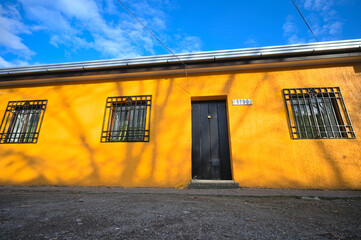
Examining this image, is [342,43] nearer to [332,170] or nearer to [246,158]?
[332,170]

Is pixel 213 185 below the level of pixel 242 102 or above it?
below

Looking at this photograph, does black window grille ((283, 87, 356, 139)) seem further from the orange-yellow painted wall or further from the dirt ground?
the dirt ground

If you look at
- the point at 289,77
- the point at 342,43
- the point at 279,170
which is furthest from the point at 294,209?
the point at 342,43

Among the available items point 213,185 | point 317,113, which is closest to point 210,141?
point 213,185

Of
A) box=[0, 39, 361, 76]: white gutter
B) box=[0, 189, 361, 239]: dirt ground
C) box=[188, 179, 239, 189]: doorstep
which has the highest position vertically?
box=[0, 39, 361, 76]: white gutter

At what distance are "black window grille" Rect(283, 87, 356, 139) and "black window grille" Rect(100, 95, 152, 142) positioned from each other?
3.76 m

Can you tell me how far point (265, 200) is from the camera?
98.1 inches

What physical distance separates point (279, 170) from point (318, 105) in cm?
204

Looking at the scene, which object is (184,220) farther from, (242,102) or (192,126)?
(242,102)

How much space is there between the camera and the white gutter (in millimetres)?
3643

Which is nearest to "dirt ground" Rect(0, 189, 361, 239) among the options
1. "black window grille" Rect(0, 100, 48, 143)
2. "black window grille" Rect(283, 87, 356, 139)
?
"black window grille" Rect(283, 87, 356, 139)

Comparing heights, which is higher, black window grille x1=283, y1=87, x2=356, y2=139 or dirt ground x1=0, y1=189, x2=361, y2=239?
black window grille x1=283, y1=87, x2=356, y2=139

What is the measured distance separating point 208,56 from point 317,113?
318 cm

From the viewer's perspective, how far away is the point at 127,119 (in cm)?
423
